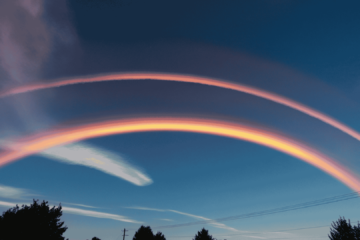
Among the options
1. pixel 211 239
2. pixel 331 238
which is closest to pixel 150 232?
pixel 211 239

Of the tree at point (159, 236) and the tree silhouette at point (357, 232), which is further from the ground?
the tree silhouette at point (357, 232)

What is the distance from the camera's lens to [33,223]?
3419 cm

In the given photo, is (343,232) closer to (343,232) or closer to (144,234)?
(343,232)

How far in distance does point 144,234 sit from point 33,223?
2909cm

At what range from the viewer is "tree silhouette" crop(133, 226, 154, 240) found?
55.6 metres

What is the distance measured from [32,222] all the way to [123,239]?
34.1 m

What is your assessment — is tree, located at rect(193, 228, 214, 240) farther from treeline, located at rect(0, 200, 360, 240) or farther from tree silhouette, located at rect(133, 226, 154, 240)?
treeline, located at rect(0, 200, 360, 240)

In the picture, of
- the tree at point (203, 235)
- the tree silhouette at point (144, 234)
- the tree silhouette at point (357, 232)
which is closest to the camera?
the tree silhouette at point (357, 232)

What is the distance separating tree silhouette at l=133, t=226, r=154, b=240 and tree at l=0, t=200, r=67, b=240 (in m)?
23.5

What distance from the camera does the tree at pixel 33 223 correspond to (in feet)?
107

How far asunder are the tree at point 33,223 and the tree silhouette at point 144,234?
925 inches

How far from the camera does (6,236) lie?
3197 centimetres

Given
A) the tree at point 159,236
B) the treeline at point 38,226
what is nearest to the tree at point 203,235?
the tree at point 159,236

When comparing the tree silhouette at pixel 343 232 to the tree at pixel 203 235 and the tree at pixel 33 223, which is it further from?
the tree at pixel 33 223
